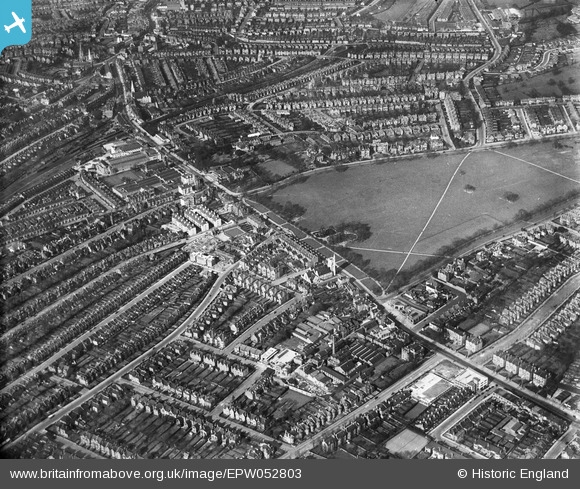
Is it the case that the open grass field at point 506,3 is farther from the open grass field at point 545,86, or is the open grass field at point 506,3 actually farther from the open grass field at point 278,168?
the open grass field at point 278,168

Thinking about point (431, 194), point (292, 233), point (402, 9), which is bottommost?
point (292, 233)

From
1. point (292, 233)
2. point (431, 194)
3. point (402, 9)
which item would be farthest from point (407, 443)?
point (402, 9)

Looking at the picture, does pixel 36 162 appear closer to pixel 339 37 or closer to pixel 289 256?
pixel 289 256

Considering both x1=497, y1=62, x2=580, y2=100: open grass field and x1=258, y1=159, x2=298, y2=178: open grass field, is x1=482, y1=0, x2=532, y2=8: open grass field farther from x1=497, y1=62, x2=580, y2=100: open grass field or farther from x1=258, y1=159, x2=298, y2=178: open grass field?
x1=258, y1=159, x2=298, y2=178: open grass field

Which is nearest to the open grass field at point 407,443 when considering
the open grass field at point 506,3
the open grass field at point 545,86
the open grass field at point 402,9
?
the open grass field at point 545,86

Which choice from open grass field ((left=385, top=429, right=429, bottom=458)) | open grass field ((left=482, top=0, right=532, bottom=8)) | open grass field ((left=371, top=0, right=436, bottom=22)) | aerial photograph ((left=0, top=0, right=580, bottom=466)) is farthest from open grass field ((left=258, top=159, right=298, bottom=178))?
open grass field ((left=482, top=0, right=532, bottom=8))

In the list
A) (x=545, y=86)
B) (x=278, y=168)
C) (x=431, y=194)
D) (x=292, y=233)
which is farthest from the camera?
(x=545, y=86)

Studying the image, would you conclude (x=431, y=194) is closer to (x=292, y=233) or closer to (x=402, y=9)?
(x=292, y=233)
